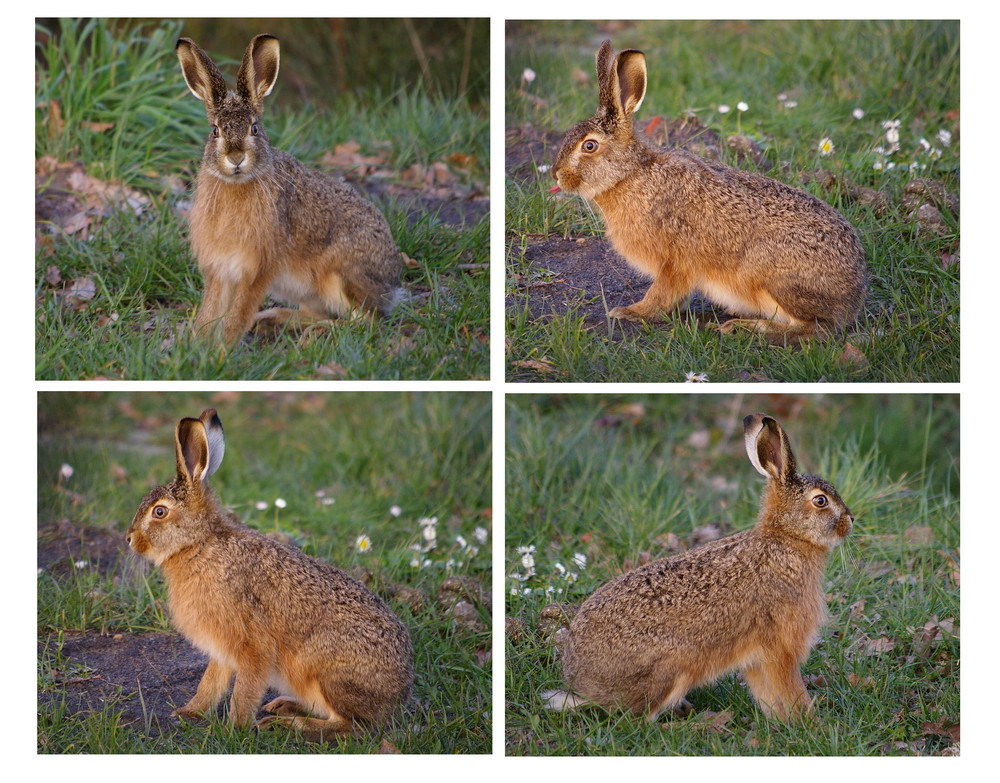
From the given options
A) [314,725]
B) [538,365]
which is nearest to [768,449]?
[538,365]

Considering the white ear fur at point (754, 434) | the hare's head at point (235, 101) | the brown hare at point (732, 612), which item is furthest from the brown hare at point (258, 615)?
the white ear fur at point (754, 434)

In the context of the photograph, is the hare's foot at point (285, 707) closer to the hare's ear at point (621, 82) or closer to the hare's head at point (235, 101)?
the hare's head at point (235, 101)

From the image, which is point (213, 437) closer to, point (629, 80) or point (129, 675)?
point (129, 675)

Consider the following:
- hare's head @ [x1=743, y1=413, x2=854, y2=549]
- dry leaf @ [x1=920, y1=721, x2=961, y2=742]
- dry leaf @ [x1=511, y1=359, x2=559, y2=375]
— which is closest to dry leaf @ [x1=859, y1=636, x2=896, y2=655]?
dry leaf @ [x1=920, y1=721, x2=961, y2=742]

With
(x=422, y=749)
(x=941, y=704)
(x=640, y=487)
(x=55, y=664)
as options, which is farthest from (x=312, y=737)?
(x=941, y=704)
